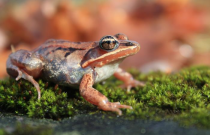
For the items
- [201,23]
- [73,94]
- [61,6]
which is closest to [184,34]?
[201,23]

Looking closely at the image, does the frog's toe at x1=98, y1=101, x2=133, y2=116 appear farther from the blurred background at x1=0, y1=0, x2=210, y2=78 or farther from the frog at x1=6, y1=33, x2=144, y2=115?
the blurred background at x1=0, y1=0, x2=210, y2=78

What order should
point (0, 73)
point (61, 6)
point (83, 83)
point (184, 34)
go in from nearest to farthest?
point (83, 83), point (0, 73), point (61, 6), point (184, 34)

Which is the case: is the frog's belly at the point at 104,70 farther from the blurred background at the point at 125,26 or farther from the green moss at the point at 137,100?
the blurred background at the point at 125,26

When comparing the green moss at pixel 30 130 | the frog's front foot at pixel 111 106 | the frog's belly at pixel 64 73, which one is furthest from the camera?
the frog's belly at pixel 64 73

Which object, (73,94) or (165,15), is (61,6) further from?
(73,94)

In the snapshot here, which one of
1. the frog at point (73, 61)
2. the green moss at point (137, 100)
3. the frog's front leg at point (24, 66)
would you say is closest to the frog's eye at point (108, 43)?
the frog at point (73, 61)
